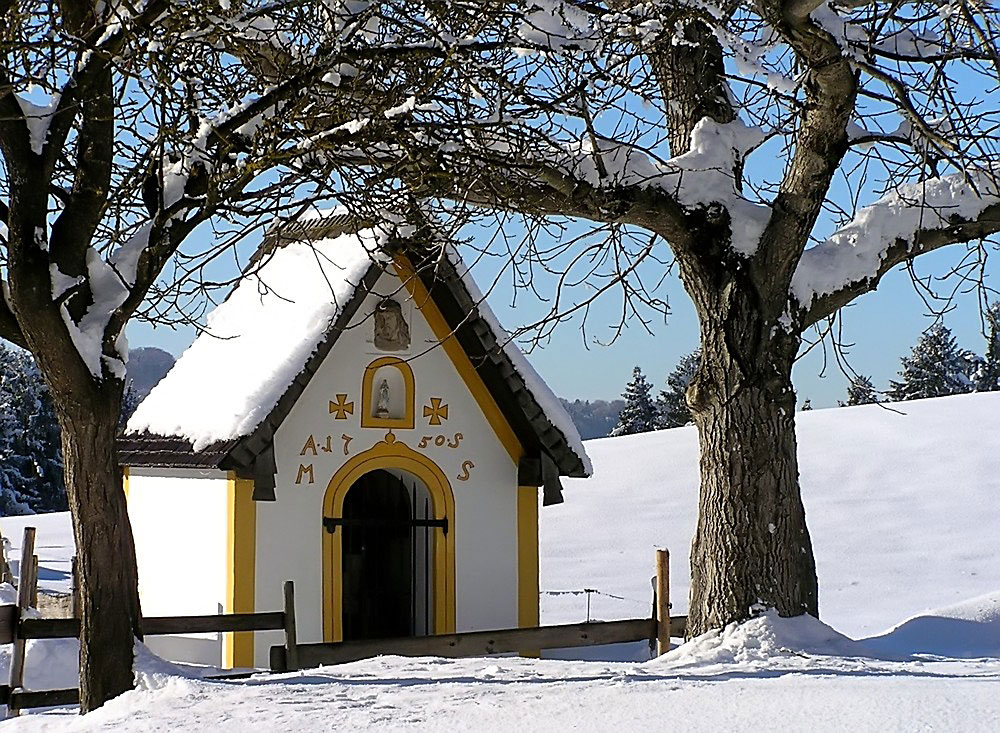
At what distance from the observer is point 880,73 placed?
8.09 meters

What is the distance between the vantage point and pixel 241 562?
11.9 m

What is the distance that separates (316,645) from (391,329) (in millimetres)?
3950

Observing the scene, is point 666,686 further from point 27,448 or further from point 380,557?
point 27,448

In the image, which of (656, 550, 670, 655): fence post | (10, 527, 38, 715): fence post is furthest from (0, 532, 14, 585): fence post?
(656, 550, 670, 655): fence post

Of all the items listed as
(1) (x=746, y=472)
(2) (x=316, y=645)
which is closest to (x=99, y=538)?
(2) (x=316, y=645)

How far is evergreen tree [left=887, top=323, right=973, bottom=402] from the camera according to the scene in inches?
2229

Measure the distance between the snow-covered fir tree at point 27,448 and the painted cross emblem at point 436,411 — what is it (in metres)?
38.2

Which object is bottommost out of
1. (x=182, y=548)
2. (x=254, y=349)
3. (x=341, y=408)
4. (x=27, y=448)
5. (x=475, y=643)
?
(x=475, y=643)

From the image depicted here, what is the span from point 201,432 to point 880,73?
7055 millimetres

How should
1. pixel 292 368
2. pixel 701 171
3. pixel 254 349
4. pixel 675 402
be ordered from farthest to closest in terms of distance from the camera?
1. pixel 675 402
2. pixel 254 349
3. pixel 292 368
4. pixel 701 171

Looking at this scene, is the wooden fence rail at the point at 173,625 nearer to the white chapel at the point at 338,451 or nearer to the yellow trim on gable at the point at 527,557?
the white chapel at the point at 338,451

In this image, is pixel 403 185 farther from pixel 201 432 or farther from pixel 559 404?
pixel 559 404

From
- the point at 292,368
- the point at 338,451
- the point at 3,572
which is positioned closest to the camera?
the point at 292,368

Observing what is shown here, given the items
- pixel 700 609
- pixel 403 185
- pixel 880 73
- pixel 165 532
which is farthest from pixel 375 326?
pixel 880 73
